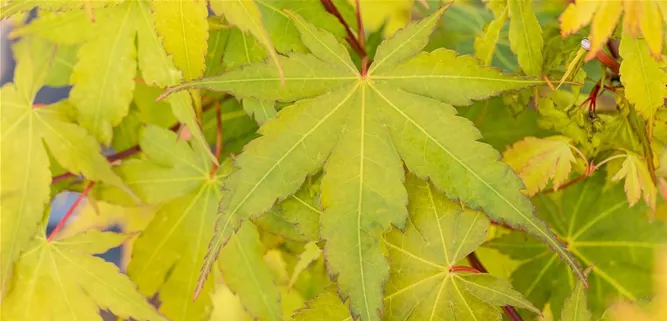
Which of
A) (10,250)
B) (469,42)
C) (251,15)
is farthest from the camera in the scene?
(469,42)

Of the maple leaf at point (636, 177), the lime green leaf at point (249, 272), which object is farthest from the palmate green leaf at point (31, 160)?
the maple leaf at point (636, 177)

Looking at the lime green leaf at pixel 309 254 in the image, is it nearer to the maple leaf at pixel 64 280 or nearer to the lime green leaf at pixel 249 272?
the lime green leaf at pixel 249 272

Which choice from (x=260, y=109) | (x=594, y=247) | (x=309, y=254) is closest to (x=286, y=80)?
(x=260, y=109)

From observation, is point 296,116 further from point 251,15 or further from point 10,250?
point 10,250

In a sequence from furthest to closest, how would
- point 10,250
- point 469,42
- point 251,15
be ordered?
point 469,42
point 10,250
point 251,15

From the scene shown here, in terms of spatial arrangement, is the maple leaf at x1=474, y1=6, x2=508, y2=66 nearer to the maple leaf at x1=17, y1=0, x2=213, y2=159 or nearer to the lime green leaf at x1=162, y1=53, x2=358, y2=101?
the lime green leaf at x1=162, y1=53, x2=358, y2=101

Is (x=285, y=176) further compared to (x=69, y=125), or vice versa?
(x=69, y=125)

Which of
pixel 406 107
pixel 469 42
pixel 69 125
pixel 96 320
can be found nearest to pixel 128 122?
pixel 69 125
